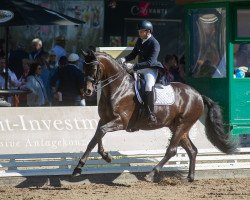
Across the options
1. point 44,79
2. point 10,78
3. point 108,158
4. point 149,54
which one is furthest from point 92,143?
point 10,78

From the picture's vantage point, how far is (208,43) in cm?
1675

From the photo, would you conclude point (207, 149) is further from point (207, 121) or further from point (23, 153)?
point (23, 153)

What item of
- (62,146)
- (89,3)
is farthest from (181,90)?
(89,3)

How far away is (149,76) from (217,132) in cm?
164

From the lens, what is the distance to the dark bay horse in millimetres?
13430

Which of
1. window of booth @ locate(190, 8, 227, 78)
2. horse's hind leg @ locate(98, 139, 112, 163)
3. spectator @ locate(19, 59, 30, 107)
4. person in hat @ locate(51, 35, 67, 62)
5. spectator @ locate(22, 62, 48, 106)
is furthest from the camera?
person in hat @ locate(51, 35, 67, 62)

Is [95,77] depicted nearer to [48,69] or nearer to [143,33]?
[143,33]

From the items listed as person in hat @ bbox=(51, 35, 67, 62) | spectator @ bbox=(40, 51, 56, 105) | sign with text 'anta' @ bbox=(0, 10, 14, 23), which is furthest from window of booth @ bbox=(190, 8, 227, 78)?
person in hat @ bbox=(51, 35, 67, 62)

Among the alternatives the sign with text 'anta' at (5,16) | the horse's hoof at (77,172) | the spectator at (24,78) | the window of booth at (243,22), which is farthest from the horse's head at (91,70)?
the spectator at (24,78)

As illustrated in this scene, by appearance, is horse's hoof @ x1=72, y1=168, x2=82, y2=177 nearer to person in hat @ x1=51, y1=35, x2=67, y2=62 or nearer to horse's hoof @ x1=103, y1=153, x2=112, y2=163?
horse's hoof @ x1=103, y1=153, x2=112, y2=163

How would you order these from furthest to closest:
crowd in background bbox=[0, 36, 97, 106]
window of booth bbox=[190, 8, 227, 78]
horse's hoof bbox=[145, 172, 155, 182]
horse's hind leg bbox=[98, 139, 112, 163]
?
1. crowd in background bbox=[0, 36, 97, 106]
2. window of booth bbox=[190, 8, 227, 78]
3. horse's hoof bbox=[145, 172, 155, 182]
4. horse's hind leg bbox=[98, 139, 112, 163]

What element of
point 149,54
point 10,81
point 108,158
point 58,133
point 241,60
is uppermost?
point 149,54

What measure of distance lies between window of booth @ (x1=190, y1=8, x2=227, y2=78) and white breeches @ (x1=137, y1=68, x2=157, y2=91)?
2.59 metres

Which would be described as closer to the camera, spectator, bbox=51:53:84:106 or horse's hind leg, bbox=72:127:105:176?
horse's hind leg, bbox=72:127:105:176
